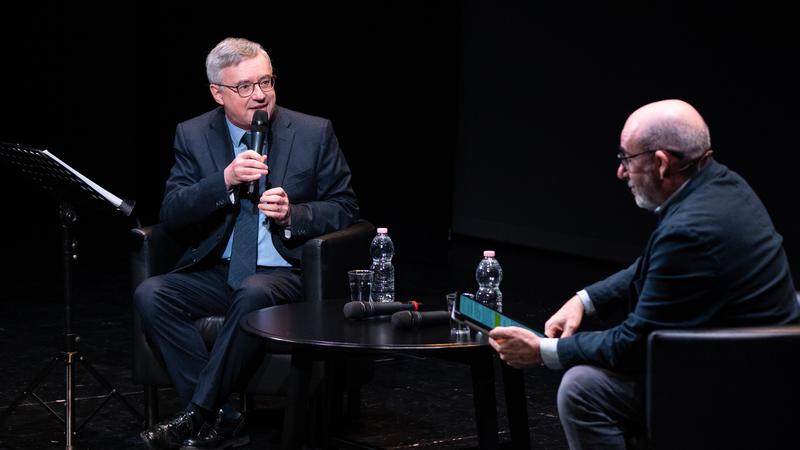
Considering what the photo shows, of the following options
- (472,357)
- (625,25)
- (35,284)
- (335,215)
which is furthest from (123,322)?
(625,25)

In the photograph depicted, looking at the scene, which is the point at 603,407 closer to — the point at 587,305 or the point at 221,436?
the point at 587,305

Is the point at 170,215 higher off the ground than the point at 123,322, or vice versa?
the point at 170,215

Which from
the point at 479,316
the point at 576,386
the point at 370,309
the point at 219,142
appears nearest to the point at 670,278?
the point at 576,386

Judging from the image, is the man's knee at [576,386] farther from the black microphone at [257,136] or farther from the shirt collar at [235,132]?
the shirt collar at [235,132]

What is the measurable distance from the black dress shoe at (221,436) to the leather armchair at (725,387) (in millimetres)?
1714

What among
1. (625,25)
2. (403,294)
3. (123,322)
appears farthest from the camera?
(625,25)

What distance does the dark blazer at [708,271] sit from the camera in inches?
96.4

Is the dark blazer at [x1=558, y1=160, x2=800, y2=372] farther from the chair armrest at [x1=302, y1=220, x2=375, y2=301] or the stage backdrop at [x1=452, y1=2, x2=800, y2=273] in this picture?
the stage backdrop at [x1=452, y1=2, x2=800, y2=273]

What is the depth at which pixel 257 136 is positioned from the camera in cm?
389

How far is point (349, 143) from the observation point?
8812mm

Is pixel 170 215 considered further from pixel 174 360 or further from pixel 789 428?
pixel 789 428

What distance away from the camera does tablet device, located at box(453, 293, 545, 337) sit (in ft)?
9.28

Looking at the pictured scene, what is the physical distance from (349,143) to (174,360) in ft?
17.1

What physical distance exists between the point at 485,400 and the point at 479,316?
0.26m
